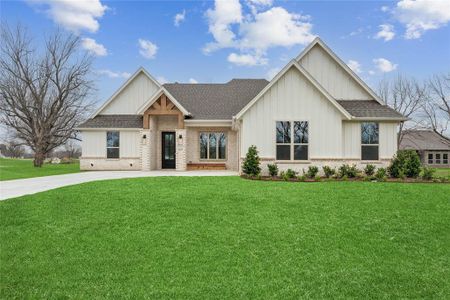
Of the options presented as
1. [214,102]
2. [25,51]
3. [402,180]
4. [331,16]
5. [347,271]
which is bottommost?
[347,271]

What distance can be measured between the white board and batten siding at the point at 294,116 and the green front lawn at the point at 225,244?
5.54 metres

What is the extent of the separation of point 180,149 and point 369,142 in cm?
1131

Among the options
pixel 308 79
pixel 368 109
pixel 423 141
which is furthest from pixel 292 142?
pixel 423 141

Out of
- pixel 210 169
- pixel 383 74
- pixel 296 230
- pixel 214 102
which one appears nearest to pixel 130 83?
pixel 214 102

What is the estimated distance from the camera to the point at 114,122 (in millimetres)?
21203

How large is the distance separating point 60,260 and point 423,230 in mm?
7966

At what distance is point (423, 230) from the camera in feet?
23.3

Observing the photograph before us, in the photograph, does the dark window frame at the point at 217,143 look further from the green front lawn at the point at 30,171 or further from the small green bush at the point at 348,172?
the green front lawn at the point at 30,171

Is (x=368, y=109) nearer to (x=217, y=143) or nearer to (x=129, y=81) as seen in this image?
(x=217, y=143)

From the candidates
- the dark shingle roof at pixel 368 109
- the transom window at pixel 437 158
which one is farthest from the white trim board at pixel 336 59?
the transom window at pixel 437 158

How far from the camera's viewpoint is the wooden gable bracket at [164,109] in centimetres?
1931

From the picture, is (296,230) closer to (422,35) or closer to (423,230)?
(423,230)

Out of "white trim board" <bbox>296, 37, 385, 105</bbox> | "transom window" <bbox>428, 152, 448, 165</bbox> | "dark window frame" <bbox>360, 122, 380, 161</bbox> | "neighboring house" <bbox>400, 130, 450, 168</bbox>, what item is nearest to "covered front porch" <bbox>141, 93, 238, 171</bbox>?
"white trim board" <bbox>296, 37, 385, 105</bbox>

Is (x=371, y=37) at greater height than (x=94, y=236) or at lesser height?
greater
